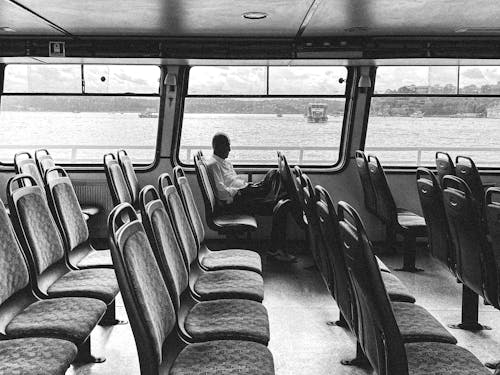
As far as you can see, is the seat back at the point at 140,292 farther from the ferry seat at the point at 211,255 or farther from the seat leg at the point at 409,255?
the seat leg at the point at 409,255

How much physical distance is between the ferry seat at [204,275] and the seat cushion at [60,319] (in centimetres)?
54

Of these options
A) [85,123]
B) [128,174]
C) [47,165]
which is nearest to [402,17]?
[128,174]

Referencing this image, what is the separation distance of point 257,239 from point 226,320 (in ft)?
13.6

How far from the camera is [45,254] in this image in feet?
10.7

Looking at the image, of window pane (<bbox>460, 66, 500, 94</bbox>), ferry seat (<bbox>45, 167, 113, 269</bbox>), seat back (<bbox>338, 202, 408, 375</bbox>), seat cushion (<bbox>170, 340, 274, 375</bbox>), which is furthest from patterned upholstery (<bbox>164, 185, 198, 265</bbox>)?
window pane (<bbox>460, 66, 500, 94</bbox>)

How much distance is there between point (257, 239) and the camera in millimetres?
6910

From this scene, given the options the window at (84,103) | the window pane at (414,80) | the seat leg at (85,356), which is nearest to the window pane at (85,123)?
the window at (84,103)

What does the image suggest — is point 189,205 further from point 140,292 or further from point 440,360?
point 440,360

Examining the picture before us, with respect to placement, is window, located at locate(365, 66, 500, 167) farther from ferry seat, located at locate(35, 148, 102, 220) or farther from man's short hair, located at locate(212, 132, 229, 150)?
ferry seat, located at locate(35, 148, 102, 220)

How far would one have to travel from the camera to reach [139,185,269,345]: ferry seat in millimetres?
2617

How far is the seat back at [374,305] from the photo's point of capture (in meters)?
2.04

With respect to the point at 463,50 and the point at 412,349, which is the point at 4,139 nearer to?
the point at 463,50

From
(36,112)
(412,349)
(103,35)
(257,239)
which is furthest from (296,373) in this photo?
(36,112)

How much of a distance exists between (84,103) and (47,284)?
4.21 m
